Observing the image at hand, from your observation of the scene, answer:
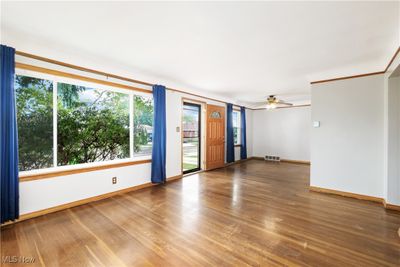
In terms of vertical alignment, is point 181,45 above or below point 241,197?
above

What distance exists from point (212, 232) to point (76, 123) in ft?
9.87

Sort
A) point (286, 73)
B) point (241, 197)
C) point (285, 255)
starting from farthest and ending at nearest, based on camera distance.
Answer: point (286, 73), point (241, 197), point (285, 255)

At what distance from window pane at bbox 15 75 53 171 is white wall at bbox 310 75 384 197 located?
514cm

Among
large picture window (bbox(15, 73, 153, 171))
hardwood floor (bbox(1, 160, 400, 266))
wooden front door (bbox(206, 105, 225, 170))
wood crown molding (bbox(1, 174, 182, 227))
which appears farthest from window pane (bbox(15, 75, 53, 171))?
wooden front door (bbox(206, 105, 225, 170))

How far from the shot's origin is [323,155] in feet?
13.2

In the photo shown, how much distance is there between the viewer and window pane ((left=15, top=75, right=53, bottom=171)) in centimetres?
275

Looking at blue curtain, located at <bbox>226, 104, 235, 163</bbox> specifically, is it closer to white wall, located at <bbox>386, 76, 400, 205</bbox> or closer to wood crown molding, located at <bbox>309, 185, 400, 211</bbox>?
wood crown molding, located at <bbox>309, 185, 400, 211</bbox>

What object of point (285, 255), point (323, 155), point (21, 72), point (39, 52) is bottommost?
point (285, 255)

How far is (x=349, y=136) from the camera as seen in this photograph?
374cm

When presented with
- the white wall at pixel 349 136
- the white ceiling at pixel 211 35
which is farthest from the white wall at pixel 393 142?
the white ceiling at pixel 211 35

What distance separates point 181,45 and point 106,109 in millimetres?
2168

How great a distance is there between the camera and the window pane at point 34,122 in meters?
2.75

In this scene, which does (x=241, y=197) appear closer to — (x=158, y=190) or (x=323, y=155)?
(x=158, y=190)

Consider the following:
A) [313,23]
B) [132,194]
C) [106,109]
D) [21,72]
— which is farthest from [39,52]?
[313,23]
